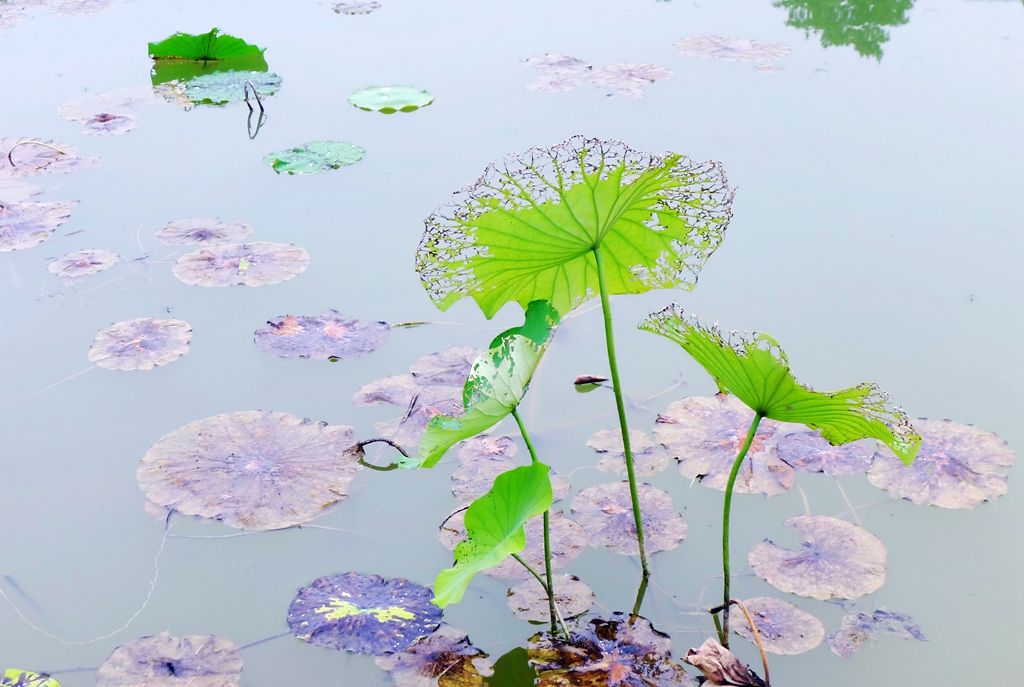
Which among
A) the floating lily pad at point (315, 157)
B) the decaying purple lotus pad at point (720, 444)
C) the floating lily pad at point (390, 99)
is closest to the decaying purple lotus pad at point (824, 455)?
the decaying purple lotus pad at point (720, 444)

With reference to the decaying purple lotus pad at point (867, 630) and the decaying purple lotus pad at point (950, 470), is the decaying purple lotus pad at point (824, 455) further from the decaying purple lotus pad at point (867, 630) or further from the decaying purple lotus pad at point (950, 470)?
the decaying purple lotus pad at point (867, 630)

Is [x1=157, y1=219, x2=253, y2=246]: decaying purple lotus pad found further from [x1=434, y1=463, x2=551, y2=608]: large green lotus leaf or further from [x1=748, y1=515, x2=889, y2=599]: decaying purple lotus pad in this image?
[x1=748, y1=515, x2=889, y2=599]: decaying purple lotus pad

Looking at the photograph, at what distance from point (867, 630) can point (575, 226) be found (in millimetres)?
825

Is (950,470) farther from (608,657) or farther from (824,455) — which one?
(608,657)

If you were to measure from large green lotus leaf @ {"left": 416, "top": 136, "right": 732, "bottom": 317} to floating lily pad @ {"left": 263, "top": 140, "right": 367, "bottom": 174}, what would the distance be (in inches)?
63.3

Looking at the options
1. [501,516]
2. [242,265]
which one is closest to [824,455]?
[501,516]

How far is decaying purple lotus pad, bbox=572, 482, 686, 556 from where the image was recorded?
1.65 meters

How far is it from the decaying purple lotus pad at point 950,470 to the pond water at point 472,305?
29 millimetres

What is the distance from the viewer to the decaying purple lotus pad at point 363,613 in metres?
1.45

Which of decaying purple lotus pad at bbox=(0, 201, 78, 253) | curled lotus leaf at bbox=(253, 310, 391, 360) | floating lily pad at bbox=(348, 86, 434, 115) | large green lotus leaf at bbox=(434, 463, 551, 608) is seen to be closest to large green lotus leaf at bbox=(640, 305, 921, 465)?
large green lotus leaf at bbox=(434, 463, 551, 608)

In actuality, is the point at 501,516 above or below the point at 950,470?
above

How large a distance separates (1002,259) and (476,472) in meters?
1.72

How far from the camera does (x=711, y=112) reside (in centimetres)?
339

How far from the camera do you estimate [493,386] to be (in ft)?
4.35
